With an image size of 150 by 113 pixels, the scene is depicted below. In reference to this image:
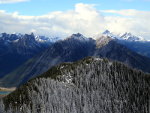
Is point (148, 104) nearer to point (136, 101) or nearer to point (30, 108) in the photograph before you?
point (136, 101)

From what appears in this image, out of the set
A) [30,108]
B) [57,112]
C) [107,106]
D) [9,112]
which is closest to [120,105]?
[107,106]

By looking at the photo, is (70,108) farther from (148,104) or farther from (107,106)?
(148,104)

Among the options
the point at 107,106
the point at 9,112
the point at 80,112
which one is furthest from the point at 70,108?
the point at 9,112

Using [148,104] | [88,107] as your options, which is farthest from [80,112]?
[148,104]

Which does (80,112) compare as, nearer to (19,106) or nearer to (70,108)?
(70,108)

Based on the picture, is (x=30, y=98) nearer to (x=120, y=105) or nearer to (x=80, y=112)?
(x=80, y=112)
